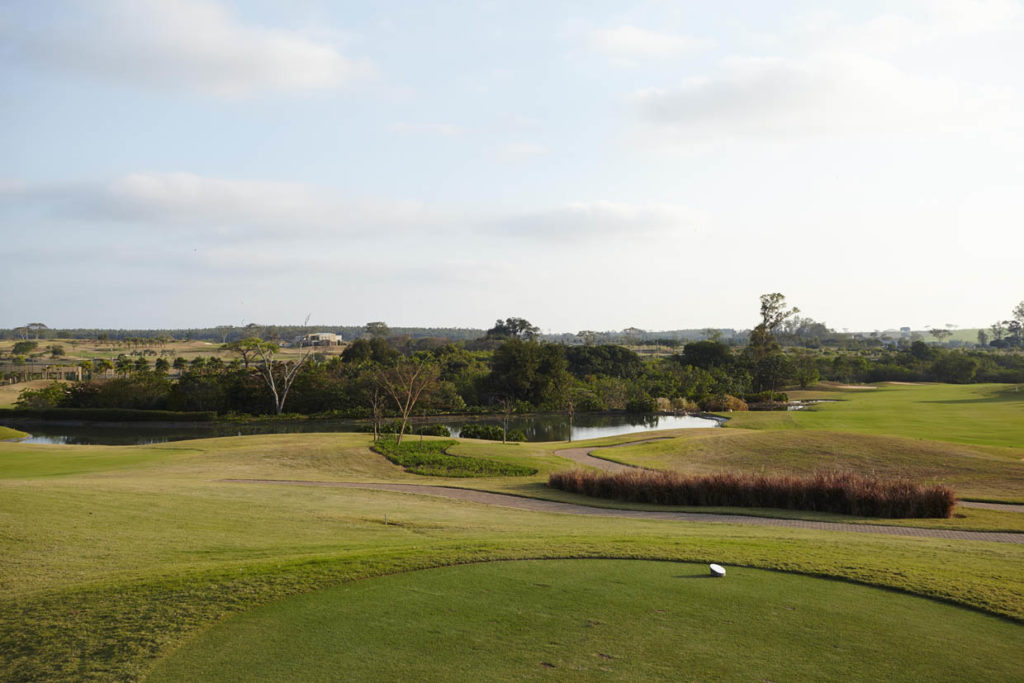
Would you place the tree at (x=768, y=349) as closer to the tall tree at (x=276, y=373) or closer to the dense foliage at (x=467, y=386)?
the dense foliage at (x=467, y=386)

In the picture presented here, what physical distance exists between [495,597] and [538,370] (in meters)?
56.7

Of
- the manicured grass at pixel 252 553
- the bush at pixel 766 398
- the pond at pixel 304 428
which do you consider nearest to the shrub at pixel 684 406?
the pond at pixel 304 428

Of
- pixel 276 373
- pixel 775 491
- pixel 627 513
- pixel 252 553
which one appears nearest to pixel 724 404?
pixel 276 373

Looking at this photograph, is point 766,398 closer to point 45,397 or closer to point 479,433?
point 479,433

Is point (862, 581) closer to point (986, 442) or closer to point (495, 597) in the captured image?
point (495, 597)

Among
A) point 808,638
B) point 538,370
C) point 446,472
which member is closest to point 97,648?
point 808,638

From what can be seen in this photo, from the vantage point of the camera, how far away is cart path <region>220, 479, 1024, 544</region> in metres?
13.6

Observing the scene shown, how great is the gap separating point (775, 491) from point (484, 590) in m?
12.8

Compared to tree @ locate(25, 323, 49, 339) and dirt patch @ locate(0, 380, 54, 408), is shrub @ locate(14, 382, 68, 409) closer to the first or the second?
dirt patch @ locate(0, 380, 54, 408)

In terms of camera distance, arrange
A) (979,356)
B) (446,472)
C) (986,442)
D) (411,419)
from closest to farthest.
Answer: (446,472) < (986,442) < (411,419) < (979,356)

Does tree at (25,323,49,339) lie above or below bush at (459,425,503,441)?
above

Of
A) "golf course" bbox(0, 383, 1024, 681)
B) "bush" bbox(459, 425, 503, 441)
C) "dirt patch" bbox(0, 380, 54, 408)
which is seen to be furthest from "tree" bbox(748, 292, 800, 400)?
"dirt patch" bbox(0, 380, 54, 408)

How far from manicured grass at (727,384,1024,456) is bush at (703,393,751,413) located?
25.1 feet

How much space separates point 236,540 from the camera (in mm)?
10844
